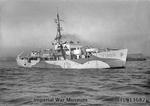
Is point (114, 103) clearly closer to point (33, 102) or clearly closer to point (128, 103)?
point (128, 103)

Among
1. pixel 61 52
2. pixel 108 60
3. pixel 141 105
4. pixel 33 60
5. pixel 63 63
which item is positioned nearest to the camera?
pixel 141 105

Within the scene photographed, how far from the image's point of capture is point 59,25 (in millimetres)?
57656

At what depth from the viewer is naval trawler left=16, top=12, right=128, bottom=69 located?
147 ft

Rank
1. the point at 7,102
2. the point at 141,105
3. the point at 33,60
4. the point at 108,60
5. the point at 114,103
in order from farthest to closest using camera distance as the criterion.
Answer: the point at 33,60 < the point at 108,60 < the point at 7,102 < the point at 114,103 < the point at 141,105

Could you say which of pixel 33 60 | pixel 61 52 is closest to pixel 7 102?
pixel 61 52

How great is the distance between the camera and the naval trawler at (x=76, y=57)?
147 ft

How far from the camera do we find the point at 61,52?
5556cm

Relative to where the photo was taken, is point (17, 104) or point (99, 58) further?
point (99, 58)

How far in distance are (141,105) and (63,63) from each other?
41552mm

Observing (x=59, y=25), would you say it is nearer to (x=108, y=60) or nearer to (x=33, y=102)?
(x=108, y=60)

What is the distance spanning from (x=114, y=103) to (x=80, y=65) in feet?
119

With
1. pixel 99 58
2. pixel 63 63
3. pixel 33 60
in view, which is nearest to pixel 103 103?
pixel 99 58

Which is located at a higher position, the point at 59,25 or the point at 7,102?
the point at 59,25

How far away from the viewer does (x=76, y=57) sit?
52.0m
